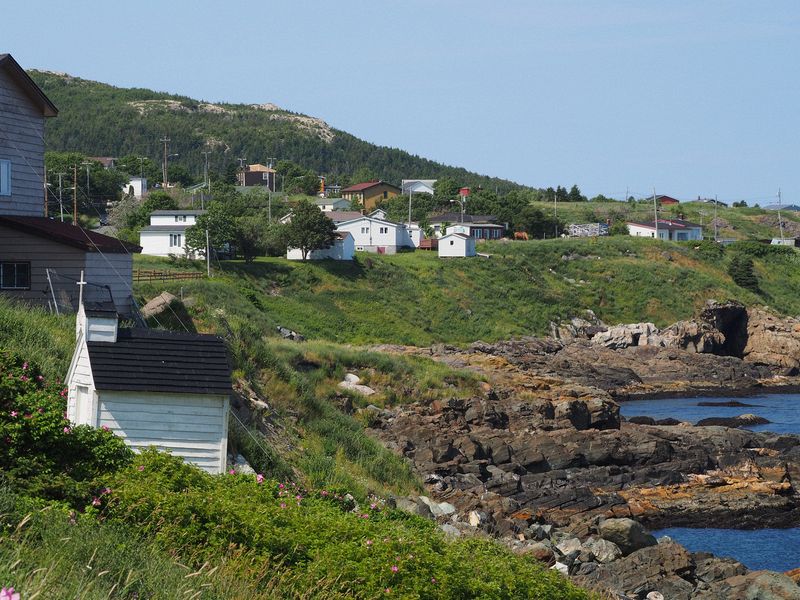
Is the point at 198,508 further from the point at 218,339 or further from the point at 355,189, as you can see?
the point at 355,189

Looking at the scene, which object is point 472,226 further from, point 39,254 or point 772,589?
point 772,589

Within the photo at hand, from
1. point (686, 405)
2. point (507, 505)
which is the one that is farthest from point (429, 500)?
point (686, 405)

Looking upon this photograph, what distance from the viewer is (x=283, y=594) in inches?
419

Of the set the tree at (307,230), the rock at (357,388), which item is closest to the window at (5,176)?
the rock at (357,388)

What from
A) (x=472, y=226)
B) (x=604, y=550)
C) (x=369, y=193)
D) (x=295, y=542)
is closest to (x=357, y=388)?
(x=604, y=550)

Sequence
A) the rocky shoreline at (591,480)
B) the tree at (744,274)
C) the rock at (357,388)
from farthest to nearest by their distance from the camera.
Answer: the tree at (744,274), the rock at (357,388), the rocky shoreline at (591,480)

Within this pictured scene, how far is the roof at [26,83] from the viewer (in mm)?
25453

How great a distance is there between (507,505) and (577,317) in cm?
5352

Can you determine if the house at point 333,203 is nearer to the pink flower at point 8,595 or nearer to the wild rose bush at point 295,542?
the wild rose bush at point 295,542

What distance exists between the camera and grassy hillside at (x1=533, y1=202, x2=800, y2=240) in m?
132

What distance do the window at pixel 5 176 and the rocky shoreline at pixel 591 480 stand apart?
41.2 ft

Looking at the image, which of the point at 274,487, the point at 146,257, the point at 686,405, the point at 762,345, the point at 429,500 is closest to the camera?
the point at 274,487

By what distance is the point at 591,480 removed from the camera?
32.9 m

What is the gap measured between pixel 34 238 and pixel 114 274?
2058 mm
